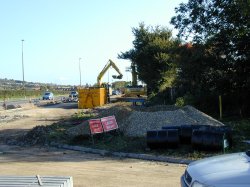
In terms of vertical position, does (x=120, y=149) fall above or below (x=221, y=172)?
below

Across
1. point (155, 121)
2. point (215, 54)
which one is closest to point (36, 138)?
point (155, 121)

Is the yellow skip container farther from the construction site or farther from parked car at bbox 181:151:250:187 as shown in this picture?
parked car at bbox 181:151:250:187

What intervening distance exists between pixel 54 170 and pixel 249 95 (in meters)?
17.9

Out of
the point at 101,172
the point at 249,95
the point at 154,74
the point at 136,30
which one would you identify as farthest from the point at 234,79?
the point at 136,30

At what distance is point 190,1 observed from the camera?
91.4 ft

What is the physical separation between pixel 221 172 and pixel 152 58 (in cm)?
4774

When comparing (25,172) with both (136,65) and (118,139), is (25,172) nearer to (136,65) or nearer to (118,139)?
(118,139)

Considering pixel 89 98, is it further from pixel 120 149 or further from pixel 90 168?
pixel 90 168

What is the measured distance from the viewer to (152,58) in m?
52.5

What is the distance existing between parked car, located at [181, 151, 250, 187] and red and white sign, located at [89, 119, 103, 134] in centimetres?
1063

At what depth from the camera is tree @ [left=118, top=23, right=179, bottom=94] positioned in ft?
168

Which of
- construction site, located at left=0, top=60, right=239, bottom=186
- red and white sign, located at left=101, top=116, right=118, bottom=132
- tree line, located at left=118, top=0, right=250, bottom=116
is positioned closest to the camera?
construction site, located at left=0, top=60, right=239, bottom=186

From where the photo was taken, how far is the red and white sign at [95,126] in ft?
53.5

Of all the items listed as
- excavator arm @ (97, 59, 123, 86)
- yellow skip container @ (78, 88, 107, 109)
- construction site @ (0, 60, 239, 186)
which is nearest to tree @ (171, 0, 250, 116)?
construction site @ (0, 60, 239, 186)
